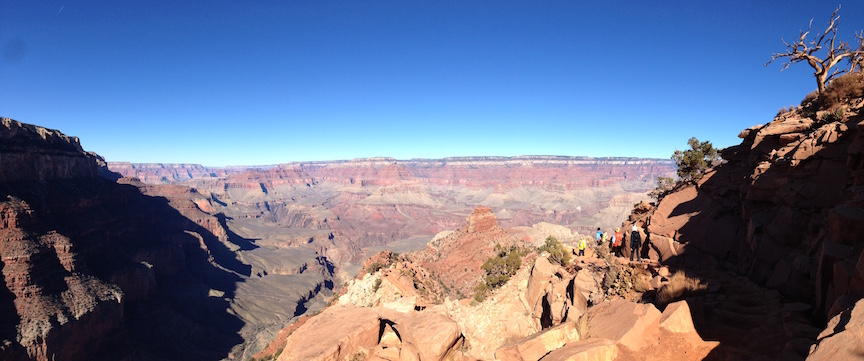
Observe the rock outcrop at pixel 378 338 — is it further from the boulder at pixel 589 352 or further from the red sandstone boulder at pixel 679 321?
the red sandstone boulder at pixel 679 321

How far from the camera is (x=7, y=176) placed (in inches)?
2121

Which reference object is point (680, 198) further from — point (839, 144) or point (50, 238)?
point (50, 238)

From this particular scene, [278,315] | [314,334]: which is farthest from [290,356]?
[278,315]

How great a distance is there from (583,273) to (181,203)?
16449 cm

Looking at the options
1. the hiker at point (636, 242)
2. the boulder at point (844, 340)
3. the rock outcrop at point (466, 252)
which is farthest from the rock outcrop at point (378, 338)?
the rock outcrop at point (466, 252)

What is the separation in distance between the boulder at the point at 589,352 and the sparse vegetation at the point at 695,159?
17.7 meters

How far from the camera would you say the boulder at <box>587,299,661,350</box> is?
7465 millimetres

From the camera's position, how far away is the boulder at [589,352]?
7.01m

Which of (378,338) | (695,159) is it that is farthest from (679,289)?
(695,159)

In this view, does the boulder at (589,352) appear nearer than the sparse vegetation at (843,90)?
Yes

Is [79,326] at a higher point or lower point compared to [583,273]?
lower

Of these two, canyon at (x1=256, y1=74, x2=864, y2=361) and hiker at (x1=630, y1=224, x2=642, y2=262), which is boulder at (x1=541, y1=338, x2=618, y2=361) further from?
hiker at (x1=630, y1=224, x2=642, y2=262)

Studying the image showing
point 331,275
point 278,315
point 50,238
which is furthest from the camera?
point 331,275

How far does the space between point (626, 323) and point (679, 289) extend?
3.54 metres
